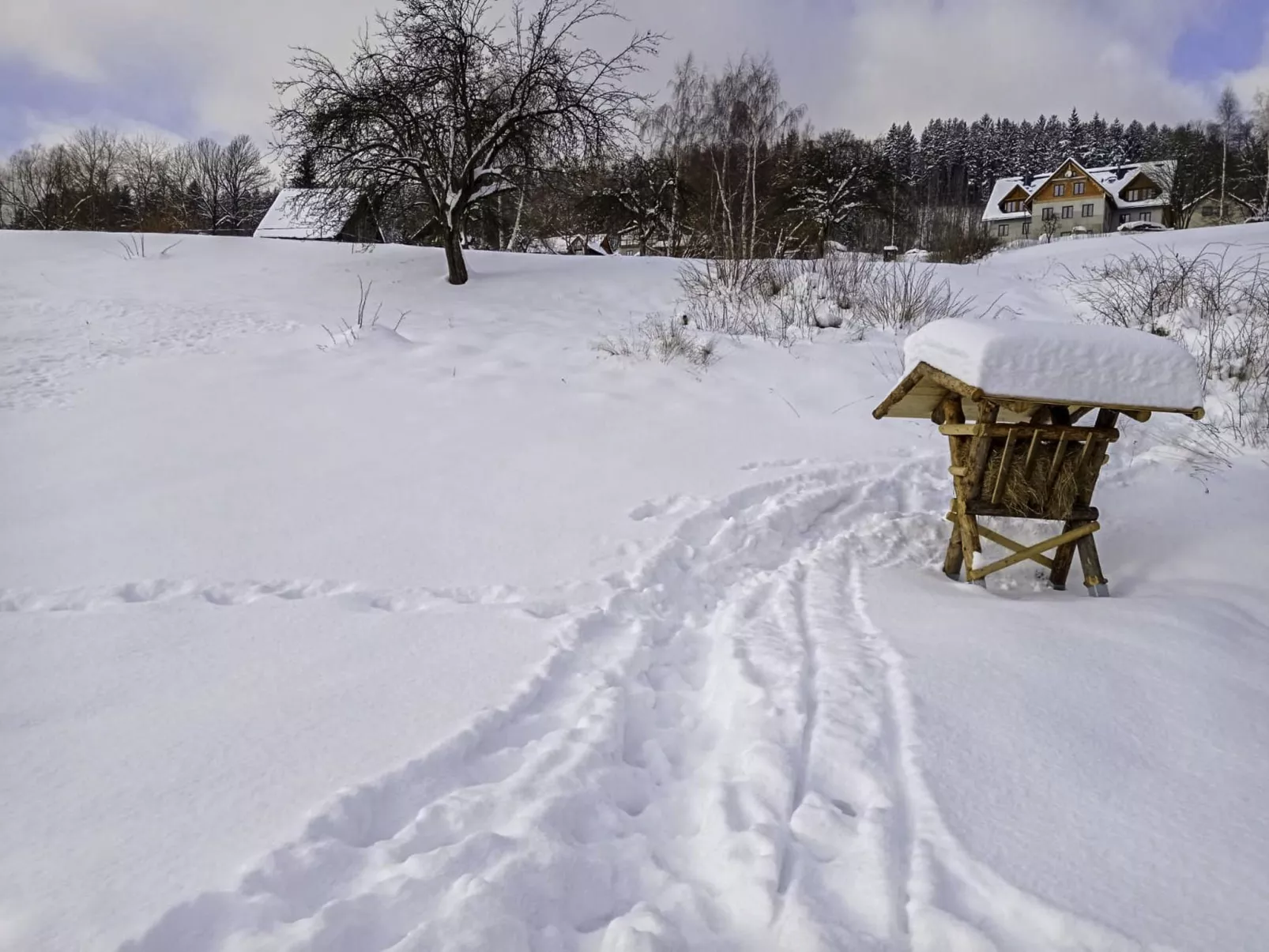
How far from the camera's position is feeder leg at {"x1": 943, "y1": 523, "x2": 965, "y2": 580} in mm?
4281

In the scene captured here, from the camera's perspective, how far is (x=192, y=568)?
11.5 ft

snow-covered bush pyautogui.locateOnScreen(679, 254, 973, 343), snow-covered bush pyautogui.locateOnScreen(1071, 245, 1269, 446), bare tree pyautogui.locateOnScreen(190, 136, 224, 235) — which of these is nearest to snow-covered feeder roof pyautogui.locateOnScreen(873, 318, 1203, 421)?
snow-covered bush pyautogui.locateOnScreen(1071, 245, 1269, 446)

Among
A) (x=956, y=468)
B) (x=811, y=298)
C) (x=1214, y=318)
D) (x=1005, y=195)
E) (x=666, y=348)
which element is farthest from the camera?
(x=1005, y=195)

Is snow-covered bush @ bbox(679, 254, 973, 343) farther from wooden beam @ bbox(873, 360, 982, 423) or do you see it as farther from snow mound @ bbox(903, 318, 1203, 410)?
snow mound @ bbox(903, 318, 1203, 410)

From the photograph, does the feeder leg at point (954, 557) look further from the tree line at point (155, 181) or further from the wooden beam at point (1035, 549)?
the tree line at point (155, 181)

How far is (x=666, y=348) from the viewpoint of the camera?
823cm

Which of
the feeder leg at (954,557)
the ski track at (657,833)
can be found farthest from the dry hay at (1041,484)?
the ski track at (657,833)

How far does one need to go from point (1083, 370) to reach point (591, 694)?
277 centimetres

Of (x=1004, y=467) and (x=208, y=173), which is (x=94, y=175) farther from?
(x=1004, y=467)

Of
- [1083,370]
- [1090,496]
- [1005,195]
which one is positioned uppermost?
[1005,195]

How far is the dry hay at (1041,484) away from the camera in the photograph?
156 inches

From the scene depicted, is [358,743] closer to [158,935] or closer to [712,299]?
[158,935]

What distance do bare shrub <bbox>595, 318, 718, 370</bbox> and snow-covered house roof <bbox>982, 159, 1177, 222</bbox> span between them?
48.2 m

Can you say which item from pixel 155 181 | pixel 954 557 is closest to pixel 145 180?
pixel 155 181
